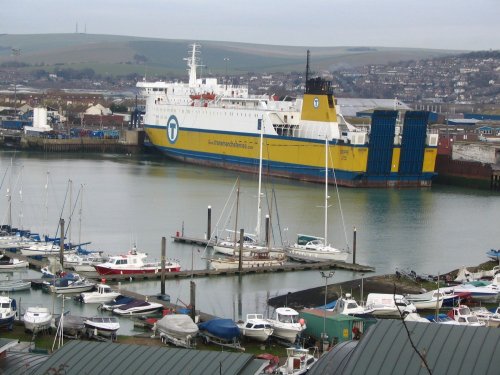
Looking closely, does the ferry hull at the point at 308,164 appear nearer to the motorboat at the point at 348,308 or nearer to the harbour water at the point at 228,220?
the harbour water at the point at 228,220

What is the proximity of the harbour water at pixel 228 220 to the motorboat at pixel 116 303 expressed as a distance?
13 centimetres

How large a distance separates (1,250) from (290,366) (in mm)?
7927

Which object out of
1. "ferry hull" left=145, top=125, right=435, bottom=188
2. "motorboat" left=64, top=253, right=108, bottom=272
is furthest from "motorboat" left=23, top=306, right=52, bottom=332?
"ferry hull" left=145, top=125, right=435, bottom=188

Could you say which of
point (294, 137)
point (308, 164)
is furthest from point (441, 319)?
point (294, 137)

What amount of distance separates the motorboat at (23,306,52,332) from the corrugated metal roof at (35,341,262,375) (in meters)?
3.55

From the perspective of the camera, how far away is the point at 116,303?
1247 centimetres

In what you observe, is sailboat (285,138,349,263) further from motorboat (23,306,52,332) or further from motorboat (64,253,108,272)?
motorboat (23,306,52,332)

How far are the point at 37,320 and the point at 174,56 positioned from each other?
12917 cm

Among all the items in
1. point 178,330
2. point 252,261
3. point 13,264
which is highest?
point 178,330

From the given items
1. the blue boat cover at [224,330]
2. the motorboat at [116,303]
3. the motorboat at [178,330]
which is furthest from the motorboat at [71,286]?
the blue boat cover at [224,330]

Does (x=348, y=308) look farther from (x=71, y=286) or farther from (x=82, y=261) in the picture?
(x=82, y=261)

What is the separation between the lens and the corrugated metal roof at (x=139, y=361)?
693cm

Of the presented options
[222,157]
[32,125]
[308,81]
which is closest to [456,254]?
[308,81]

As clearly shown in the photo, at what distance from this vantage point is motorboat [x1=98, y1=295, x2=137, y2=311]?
1230cm
